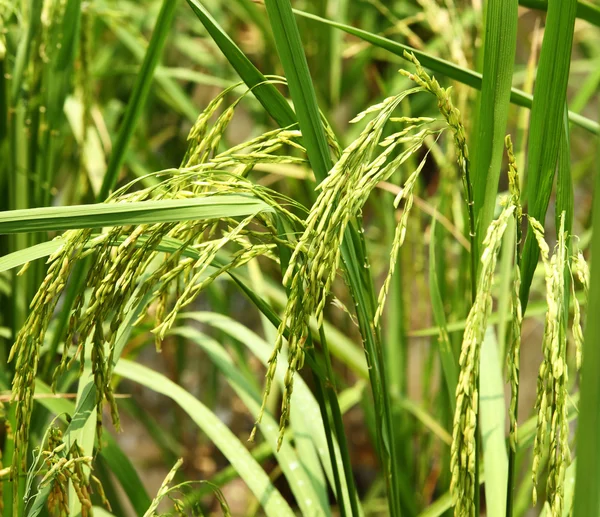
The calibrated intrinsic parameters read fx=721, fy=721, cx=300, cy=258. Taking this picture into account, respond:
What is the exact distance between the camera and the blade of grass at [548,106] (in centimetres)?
46

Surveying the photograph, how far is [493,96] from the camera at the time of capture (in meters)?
0.50

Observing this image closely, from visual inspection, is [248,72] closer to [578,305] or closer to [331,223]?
[331,223]

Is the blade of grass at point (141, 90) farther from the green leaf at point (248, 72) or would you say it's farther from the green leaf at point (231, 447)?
the green leaf at point (231, 447)

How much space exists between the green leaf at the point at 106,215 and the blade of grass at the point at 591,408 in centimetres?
21

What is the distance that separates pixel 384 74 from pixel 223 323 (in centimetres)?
110

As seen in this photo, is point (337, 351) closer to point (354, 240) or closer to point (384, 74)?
point (354, 240)

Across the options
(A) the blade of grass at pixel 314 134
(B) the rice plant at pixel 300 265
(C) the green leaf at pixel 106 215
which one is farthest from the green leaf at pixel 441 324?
(C) the green leaf at pixel 106 215

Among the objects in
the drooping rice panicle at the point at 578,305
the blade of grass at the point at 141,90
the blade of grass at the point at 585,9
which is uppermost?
the blade of grass at the point at 585,9

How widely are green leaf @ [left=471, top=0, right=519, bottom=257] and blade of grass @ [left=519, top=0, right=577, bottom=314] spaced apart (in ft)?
0.08

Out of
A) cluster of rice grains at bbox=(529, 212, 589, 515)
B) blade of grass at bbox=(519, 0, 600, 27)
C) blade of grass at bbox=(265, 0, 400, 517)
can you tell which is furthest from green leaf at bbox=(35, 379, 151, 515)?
blade of grass at bbox=(519, 0, 600, 27)

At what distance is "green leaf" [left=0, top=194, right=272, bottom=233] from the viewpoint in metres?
0.42

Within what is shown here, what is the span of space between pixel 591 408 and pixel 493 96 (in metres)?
0.23

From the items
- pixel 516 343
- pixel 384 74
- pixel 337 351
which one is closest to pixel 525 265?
pixel 516 343

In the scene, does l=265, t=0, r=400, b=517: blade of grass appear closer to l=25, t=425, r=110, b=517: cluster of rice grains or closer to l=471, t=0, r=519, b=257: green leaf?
l=471, t=0, r=519, b=257: green leaf
